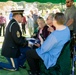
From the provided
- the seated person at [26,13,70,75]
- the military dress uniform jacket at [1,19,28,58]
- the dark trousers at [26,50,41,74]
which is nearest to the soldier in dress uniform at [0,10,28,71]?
the military dress uniform jacket at [1,19,28,58]

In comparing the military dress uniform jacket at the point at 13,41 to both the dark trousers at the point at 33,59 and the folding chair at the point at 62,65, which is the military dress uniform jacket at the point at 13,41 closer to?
the dark trousers at the point at 33,59

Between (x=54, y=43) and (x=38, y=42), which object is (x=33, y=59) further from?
(x=38, y=42)

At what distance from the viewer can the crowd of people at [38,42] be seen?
4.29m

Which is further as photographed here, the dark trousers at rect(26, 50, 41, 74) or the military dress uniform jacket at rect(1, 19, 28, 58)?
the military dress uniform jacket at rect(1, 19, 28, 58)

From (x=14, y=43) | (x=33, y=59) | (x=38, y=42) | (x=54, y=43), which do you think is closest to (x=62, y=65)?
(x=54, y=43)

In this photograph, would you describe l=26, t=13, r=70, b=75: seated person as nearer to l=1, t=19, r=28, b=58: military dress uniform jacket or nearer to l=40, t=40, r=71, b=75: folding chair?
l=40, t=40, r=71, b=75: folding chair

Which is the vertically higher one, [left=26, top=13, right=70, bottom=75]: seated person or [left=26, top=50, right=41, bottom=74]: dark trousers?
[left=26, top=13, right=70, bottom=75]: seated person

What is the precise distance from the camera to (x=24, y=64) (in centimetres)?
600

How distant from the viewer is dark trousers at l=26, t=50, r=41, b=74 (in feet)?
15.1

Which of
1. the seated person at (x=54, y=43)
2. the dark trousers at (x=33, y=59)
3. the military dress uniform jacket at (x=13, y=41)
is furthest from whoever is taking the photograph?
the military dress uniform jacket at (x=13, y=41)

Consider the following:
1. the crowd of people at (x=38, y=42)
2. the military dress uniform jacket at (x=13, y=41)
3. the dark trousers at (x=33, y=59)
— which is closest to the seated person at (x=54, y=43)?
the crowd of people at (x=38, y=42)

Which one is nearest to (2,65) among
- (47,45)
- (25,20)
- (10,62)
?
(10,62)

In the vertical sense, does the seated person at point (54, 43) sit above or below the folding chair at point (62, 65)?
above

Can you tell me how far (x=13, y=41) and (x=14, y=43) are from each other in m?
0.05
